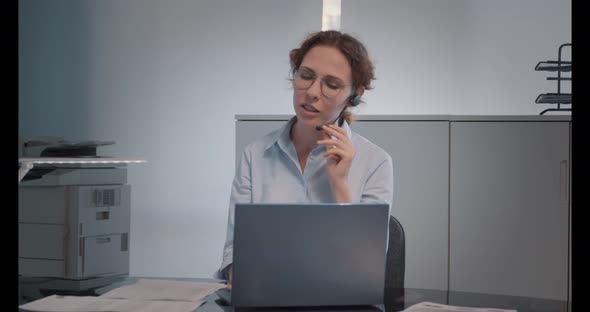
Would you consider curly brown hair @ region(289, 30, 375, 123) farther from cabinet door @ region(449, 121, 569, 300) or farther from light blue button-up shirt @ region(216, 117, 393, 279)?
cabinet door @ region(449, 121, 569, 300)

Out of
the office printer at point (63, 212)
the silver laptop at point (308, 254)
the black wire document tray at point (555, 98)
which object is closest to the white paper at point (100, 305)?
the silver laptop at point (308, 254)

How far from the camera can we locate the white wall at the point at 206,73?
5422mm

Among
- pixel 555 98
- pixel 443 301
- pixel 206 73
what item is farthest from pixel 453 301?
pixel 206 73

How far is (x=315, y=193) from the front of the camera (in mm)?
2006

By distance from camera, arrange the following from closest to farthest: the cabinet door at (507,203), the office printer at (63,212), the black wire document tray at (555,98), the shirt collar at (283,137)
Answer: the shirt collar at (283,137) < the cabinet door at (507,203) < the office printer at (63,212) < the black wire document tray at (555,98)

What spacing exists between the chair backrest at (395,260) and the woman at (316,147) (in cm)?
10

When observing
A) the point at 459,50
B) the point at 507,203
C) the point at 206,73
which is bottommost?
the point at 507,203

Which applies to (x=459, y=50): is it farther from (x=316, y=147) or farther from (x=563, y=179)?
(x=316, y=147)

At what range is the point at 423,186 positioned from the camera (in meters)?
3.15

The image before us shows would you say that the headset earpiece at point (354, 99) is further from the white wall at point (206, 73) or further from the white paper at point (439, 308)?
the white wall at point (206, 73)

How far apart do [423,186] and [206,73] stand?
3.01 m

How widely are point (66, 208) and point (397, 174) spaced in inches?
59.1

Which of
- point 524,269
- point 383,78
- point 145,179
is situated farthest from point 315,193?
point 145,179
